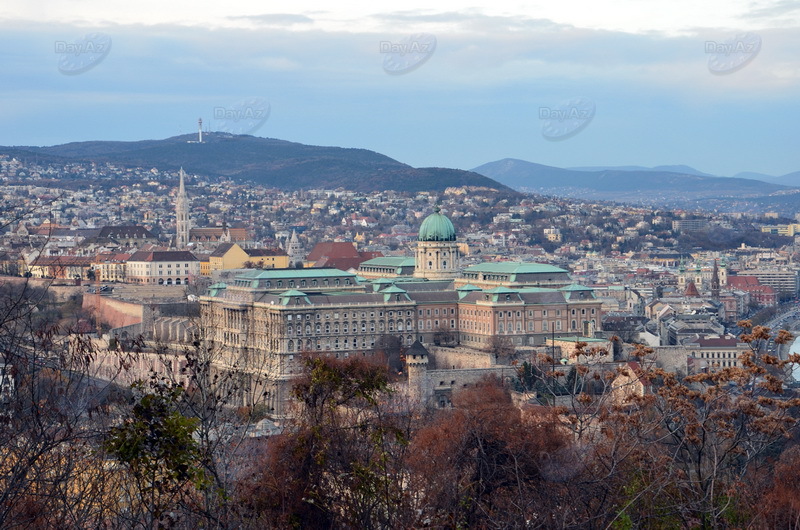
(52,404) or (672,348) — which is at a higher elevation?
(52,404)

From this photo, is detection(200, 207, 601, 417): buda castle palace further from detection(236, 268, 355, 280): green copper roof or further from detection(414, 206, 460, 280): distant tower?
detection(414, 206, 460, 280): distant tower

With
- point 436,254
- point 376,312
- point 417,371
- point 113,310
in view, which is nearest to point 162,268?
point 113,310

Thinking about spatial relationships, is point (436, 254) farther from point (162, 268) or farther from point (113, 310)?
point (162, 268)

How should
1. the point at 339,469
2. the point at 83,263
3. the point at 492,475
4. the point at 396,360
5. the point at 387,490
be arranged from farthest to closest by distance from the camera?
the point at 83,263, the point at 396,360, the point at 492,475, the point at 339,469, the point at 387,490

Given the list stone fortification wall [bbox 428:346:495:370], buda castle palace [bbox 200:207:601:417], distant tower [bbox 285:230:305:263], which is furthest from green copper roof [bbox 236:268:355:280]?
distant tower [bbox 285:230:305:263]

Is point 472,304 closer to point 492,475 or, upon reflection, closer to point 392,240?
point 492,475

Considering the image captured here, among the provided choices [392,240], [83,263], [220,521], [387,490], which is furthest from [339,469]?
[392,240]

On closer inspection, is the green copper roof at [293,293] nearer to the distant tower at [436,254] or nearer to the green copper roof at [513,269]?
the green copper roof at [513,269]

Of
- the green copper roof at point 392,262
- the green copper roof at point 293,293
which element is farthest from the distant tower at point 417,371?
the green copper roof at point 392,262
